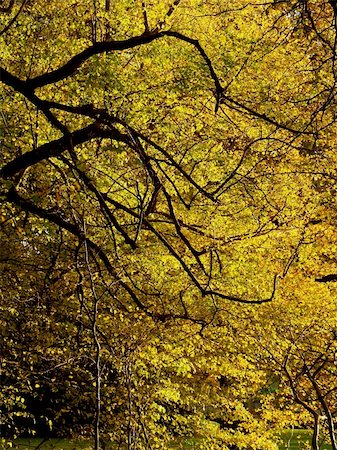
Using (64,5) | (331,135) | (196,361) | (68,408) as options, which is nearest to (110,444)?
(68,408)

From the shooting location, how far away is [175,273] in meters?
11.8

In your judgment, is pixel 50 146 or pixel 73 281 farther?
pixel 73 281

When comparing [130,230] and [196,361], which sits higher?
[130,230]

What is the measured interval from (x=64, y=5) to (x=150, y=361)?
19.3ft

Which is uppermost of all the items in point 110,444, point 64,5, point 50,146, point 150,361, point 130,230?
point 64,5

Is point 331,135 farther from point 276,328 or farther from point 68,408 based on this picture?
point 68,408

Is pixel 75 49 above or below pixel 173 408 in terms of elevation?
above

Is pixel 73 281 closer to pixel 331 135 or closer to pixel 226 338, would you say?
pixel 226 338

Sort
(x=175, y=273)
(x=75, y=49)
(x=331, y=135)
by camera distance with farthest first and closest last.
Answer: (x=331, y=135) < (x=175, y=273) < (x=75, y=49)

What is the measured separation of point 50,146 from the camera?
8094 millimetres

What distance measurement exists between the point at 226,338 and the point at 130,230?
2.32 meters

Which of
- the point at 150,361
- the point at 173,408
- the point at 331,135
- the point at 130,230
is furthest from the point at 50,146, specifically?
the point at 331,135

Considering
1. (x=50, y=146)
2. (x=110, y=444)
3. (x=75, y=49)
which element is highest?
(x=75, y=49)

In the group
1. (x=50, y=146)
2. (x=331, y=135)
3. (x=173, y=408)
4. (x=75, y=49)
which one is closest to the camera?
(x=50, y=146)
